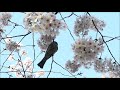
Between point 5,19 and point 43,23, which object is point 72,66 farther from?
point 5,19

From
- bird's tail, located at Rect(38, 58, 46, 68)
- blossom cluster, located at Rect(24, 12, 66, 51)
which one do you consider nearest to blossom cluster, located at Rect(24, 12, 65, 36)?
blossom cluster, located at Rect(24, 12, 66, 51)

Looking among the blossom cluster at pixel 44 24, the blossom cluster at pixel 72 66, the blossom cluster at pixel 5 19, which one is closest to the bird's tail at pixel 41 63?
the blossom cluster at pixel 44 24

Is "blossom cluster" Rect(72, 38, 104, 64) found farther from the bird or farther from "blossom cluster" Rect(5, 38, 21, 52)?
"blossom cluster" Rect(5, 38, 21, 52)

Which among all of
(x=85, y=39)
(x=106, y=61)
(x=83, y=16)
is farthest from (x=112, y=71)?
(x=83, y=16)

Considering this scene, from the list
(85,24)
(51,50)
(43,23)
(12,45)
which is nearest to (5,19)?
(12,45)

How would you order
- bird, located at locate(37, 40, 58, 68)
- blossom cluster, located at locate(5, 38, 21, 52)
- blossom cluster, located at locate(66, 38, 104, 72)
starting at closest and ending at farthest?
bird, located at locate(37, 40, 58, 68) → blossom cluster, located at locate(66, 38, 104, 72) → blossom cluster, located at locate(5, 38, 21, 52)

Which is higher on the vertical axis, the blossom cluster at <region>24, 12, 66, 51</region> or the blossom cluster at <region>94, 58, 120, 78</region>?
the blossom cluster at <region>24, 12, 66, 51</region>

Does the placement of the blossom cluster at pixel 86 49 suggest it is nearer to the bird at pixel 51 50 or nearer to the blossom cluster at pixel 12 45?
the bird at pixel 51 50

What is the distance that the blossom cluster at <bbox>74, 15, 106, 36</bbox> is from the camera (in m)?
2.79
